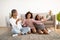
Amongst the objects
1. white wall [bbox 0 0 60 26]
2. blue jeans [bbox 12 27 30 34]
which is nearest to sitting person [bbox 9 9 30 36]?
blue jeans [bbox 12 27 30 34]

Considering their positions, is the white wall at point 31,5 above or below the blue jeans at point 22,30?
above

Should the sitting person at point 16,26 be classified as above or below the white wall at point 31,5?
below

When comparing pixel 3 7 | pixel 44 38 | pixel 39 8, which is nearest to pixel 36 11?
pixel 39 8

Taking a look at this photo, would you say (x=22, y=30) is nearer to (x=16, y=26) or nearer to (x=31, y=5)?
(x=16, y=26)

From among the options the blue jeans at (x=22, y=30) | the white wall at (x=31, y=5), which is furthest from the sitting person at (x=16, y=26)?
the white wall at (x=31, y=5)

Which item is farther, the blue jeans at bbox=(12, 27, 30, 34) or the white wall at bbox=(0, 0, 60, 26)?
the white wall at bbox=(0, 0, 60, 26)

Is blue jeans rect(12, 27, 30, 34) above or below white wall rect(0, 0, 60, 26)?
below

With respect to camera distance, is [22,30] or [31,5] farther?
[31,5]

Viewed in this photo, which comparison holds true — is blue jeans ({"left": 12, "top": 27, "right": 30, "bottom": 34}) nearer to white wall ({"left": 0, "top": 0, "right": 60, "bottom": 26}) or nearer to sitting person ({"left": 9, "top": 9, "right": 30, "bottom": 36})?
sitting person ({"left": 9, "top": 9, "right": 30, "bottom": 36})

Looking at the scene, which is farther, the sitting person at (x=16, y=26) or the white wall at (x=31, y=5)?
the white wall at (x=31, y=5)

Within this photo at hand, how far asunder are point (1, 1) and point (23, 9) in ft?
3.17

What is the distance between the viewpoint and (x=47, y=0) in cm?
549

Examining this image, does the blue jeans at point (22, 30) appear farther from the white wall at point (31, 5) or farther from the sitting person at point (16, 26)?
the white wall at point (31, 5)

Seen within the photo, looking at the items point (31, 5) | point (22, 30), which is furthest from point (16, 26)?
point (31, 5)
